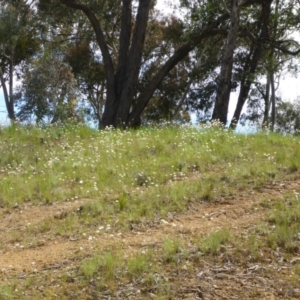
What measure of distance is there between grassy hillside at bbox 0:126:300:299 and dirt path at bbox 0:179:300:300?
21 mm

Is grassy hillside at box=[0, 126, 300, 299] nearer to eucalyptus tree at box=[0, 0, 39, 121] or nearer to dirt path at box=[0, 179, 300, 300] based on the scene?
dirt path at box=[0, 179, 300, 300]

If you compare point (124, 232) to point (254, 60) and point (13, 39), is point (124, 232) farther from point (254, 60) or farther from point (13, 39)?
point (13, 39)

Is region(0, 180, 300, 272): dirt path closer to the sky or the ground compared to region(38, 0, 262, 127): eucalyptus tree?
closer to the ground

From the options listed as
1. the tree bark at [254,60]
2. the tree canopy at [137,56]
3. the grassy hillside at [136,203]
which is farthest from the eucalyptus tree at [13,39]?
the grassy hillside at [136,203]

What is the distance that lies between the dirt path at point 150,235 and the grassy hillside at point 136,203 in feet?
0.07

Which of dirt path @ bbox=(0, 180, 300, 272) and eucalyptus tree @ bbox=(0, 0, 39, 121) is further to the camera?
eucalyptus tree @ bbox=(0, 0, 39, 121)

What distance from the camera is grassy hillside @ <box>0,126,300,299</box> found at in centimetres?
485

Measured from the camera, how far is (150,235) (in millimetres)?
5688

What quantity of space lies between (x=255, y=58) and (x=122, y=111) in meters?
5.86

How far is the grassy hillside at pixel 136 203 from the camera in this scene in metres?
4.85

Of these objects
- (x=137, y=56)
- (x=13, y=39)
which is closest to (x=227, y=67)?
(x=137, y=56)

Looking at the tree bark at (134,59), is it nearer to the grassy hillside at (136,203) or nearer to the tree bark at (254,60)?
the tree bark at (254,60)

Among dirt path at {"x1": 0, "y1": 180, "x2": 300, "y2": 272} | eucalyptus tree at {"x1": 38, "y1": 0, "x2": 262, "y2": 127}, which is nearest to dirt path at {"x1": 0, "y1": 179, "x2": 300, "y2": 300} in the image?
dirt path at {"x1": 0, "y1": 180, "x2": 300, "y2": 272}

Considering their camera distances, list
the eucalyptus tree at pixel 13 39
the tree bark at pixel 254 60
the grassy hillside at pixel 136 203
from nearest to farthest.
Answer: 1. the grassy hillside at pixel 136 203
2. the tree bark at pixel 254 60
3. the eucalyptus tree at pixel 13 39
